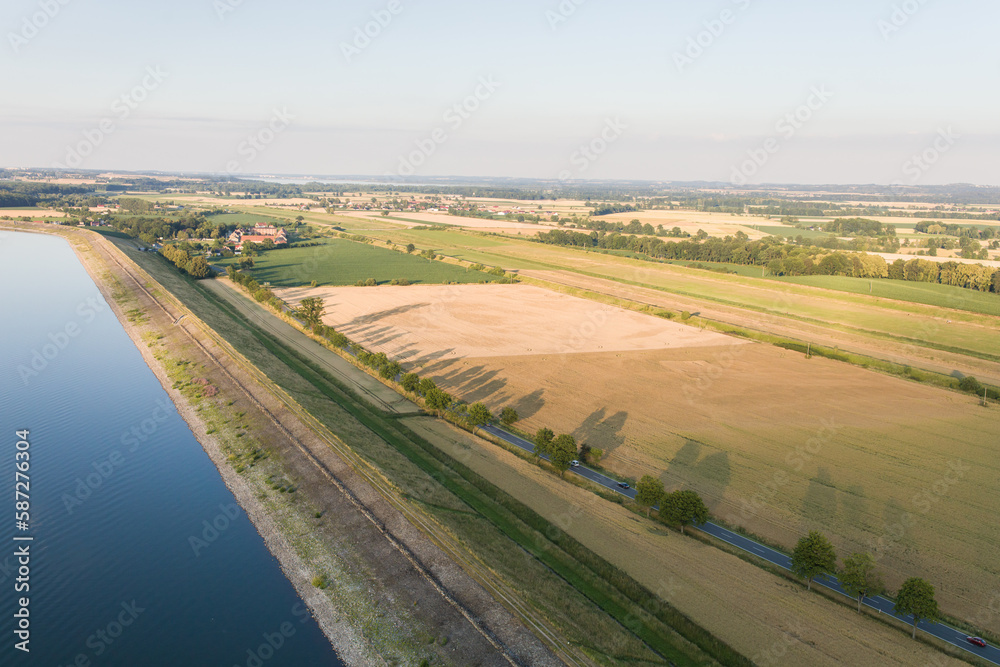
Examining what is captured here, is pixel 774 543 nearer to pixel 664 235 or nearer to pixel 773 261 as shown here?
pixel 773 261

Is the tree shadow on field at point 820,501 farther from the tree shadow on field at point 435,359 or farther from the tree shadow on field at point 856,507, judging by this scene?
the tree shadow on field at point 435,359

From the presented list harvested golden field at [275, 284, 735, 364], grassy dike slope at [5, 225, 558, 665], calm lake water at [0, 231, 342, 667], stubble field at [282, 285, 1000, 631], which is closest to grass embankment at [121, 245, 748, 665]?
grassy dike slope at [5, 225, 558, 665]

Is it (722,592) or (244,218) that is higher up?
(244,218)

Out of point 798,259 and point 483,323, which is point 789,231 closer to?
point 798,259

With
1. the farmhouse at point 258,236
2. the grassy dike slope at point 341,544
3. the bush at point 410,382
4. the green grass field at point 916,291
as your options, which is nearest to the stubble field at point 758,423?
the bush at point 410,382

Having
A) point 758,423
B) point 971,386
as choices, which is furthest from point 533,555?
point 971,386

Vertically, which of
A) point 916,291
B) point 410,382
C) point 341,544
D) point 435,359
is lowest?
point 341,544

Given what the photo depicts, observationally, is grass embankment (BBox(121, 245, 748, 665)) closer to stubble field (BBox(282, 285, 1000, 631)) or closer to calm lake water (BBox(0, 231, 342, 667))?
calm lake water (BBox(0, 231, 342, 667))

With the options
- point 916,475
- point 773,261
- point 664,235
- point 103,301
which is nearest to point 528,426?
point 916,475
